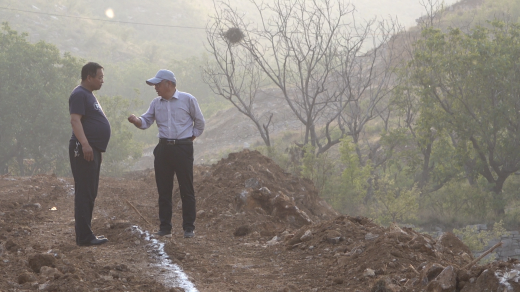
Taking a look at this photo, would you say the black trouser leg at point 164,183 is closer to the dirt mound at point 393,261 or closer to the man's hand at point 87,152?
the man's hand at point 87,152

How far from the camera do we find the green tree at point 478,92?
16000 mm

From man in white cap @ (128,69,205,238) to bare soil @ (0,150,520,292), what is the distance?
0.50 metres

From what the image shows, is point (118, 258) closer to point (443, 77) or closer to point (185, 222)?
point (185, 222)

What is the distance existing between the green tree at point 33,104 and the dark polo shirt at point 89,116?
65.6 ft

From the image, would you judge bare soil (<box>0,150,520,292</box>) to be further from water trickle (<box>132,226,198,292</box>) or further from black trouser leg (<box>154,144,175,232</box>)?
black trouser leg (<box>154,144,175,232</box>)

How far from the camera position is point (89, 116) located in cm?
531

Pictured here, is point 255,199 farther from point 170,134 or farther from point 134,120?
point 134,120

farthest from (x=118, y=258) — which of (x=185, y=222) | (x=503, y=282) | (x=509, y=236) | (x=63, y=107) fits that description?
(x=63, y=107)

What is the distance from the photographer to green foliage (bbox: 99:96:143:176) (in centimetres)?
2659

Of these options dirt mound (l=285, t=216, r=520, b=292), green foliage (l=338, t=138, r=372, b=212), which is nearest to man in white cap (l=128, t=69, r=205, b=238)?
dirt mound (l=285, t=216, r=520, b=292)

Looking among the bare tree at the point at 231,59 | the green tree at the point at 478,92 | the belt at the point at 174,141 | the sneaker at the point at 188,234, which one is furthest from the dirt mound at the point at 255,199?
the green tree at the point at 478,92

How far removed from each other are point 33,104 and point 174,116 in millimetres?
20970

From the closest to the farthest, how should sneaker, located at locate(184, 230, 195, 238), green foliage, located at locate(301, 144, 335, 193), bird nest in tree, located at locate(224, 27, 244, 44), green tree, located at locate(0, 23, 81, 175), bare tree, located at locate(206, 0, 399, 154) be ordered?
sneaker, located at locate(184, 230, 195, 238) < green foliage, located at locate(301, 144, 335, 193) < bird nest in tree, located at locate(224, 27, 244, 44) < bare tree, located at locate(206, 0, 399, 154) < green tree, located at locate(0, 23, 81, 175)

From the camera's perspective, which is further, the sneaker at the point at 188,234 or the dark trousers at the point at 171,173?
the sneaker at the point at 188,234
